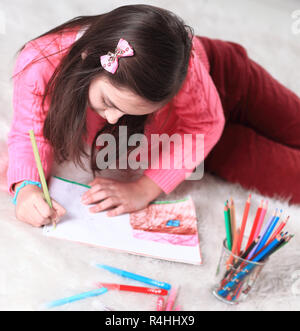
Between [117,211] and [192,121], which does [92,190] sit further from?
[192,121]

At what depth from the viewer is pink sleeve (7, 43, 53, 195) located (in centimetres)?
61

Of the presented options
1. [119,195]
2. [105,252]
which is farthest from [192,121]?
[105,252]

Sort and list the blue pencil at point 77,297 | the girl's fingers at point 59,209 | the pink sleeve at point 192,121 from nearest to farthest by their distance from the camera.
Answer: the blue pencil at point 77,297 < the girl's fingers at point 59,209 < the pink sleeve at point 192,121

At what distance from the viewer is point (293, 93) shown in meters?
0.88

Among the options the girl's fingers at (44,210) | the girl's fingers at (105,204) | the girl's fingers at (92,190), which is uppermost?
the girl's fingers at (44,210)

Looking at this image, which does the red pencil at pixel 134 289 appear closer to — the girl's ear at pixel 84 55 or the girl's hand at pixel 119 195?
the girl's hand at pixel 119 195

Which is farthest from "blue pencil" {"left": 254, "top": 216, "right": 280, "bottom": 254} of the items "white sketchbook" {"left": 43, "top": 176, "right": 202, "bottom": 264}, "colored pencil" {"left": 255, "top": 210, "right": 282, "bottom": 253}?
"white sketchbook" {"left": 43, "top": 176, "right": 202, "bottom": 264}

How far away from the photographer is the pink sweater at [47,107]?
1.99 ft

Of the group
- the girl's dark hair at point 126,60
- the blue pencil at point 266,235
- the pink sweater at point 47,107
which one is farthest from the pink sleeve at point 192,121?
the blue pencil at point 266,235

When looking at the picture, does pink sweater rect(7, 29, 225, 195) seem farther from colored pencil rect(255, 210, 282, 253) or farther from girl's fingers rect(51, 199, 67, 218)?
colored pencil rect(255, 210, 282, 253)

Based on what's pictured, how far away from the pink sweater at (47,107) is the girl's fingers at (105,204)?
0.09m

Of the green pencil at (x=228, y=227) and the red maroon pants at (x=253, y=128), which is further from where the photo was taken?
the red maroon pants at (x=253, y=128)

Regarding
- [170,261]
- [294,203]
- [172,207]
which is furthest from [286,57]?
[170,261]

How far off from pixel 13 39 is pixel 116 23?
1.00ft
